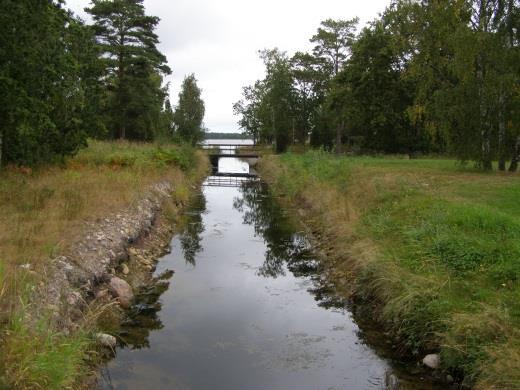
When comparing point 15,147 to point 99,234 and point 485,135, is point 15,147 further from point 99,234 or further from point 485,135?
point 485,135

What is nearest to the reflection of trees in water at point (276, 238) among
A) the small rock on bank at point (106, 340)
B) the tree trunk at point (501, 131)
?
the small rock on bank at point (106, 340)

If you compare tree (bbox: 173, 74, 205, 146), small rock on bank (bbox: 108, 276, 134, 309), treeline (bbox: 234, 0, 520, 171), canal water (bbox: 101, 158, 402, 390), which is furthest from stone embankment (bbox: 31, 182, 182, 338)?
tree (bbox: 173, 74, 205, 146)

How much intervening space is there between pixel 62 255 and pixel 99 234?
2.33 meters

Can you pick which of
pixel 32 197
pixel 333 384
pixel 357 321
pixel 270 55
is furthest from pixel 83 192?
pixel 270 55

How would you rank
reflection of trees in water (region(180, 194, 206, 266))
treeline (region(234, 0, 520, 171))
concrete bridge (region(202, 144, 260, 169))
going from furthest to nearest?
concrete bridge (region(202, 144, 260, 169)) → treeline (region(234, 0, 520, 171)) → reflection of trees in water (region(180, 194, 206, 266))

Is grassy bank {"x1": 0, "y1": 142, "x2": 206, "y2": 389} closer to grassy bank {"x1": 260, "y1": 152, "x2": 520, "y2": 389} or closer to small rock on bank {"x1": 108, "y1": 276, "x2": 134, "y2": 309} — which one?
small rock on bank {"x1": 108, "y1": 276, "x2": 134, "y2": 309}

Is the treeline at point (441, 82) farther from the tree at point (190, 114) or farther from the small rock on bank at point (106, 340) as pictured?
the tree at point (190, 114)

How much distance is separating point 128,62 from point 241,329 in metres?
35.7

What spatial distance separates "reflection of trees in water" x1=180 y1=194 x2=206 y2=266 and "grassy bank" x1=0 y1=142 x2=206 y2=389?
128 cm

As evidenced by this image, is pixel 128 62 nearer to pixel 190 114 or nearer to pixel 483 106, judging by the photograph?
pixel 190 114

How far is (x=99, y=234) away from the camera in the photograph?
436 inches

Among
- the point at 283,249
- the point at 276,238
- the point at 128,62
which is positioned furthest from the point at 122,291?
the point at 128,62

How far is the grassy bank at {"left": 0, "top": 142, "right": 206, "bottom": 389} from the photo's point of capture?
16.7 feet

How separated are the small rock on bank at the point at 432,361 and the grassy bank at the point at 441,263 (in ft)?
0.40
